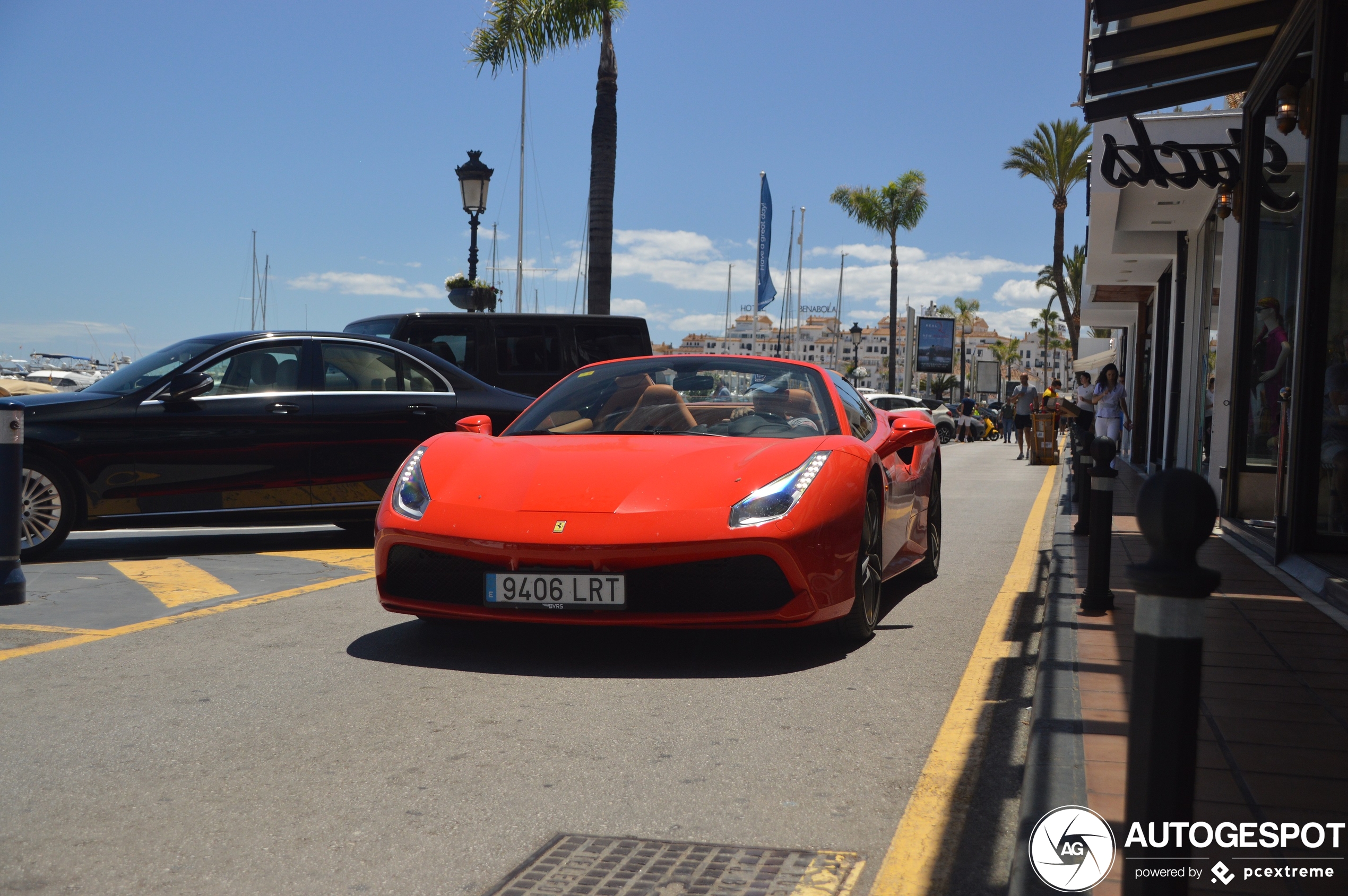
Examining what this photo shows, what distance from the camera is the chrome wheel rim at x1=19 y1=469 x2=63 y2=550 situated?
6.77 meters

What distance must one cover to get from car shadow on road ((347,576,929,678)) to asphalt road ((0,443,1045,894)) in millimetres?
17

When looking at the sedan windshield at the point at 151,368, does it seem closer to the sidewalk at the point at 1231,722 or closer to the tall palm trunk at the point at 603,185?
the sidewalk at the point at 1231,722

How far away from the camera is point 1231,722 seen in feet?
11.7

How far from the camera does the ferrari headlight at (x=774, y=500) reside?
14.0 ft

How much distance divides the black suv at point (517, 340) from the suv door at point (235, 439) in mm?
3590

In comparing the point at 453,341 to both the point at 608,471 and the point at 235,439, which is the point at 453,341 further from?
the point at 608,471

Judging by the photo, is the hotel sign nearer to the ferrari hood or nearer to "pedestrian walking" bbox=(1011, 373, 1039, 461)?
the ferrari hood

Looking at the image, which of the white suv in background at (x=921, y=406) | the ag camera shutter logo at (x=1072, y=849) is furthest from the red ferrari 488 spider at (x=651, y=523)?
the white suv in background at (x=921, y=406)

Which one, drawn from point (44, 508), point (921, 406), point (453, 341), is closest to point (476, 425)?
point (44, 508)

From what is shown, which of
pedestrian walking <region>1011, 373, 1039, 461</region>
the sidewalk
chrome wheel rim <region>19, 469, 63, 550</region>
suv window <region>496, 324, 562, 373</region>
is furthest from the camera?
A: pedestrian walking <region>1011, 373, 1039, 461</region>

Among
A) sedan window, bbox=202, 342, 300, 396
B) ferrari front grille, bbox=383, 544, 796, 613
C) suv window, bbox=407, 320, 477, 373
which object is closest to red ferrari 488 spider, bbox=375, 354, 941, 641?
ferrari front grille, bbox=383, 544, 796, 613

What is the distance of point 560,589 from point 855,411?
2.03m

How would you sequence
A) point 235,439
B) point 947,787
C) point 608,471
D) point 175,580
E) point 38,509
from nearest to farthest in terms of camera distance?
point 947,787 < point 608,471 < point 175,580 < point 38,509 < point 235,439

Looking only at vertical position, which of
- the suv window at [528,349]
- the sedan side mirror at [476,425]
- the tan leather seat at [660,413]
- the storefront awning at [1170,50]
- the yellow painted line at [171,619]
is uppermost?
the storefront awning at [1170,50]
